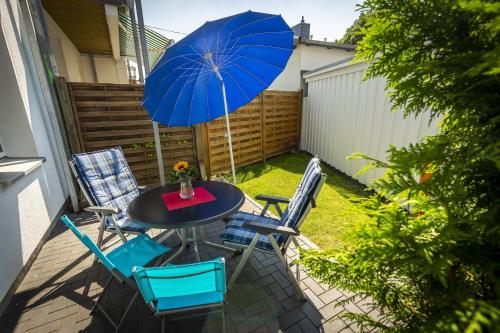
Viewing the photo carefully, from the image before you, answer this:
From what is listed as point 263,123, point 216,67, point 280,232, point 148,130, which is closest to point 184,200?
point 280,232

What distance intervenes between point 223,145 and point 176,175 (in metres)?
3.13

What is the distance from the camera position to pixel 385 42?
0.87 meters

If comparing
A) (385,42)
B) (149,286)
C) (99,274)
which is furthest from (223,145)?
(385,42)

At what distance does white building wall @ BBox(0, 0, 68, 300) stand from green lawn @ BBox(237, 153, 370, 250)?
3.30m

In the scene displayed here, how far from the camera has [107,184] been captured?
2896mm

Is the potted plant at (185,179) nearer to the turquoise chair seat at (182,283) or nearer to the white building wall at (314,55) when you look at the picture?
the turquoise chair seat at (182,283)

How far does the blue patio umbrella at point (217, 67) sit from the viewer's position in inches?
89.3

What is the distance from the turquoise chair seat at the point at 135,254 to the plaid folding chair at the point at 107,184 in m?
0.20

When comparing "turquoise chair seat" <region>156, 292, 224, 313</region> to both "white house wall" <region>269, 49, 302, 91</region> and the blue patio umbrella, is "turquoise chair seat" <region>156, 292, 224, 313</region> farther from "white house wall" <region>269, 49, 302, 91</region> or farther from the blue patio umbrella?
"white house wall" <region>269, 49, 302, 91</region>

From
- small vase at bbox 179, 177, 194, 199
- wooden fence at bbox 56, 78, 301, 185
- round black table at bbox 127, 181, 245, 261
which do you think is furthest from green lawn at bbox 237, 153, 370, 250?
small vase at bbox 179, 177, 194, 199

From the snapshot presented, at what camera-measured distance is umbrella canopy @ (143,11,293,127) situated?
2.27 meters

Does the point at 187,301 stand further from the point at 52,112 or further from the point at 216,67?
the point at 52,112

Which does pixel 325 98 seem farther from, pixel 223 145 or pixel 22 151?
pixel 22 151

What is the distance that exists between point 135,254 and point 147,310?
20.2 inches
